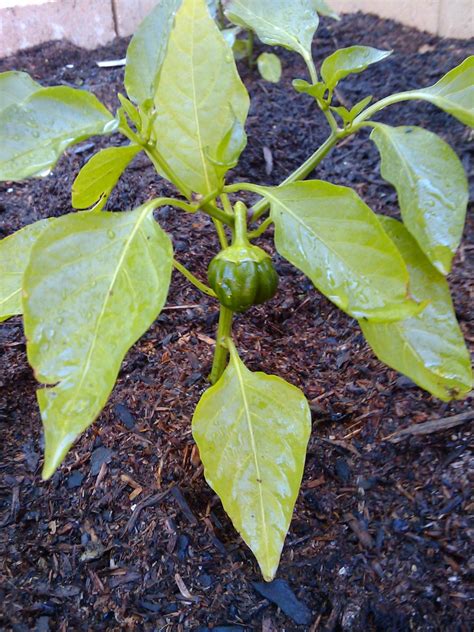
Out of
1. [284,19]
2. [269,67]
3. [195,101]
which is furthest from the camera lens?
[269,67]

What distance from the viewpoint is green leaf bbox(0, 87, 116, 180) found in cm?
64

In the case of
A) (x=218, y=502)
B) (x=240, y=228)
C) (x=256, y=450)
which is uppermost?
(x=240, y=228)

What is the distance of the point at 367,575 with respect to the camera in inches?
34.9

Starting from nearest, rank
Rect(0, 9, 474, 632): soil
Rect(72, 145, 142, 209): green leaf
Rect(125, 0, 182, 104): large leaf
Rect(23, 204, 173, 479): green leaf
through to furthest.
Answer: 1. Rect(23, 204, 173, 479): green leaf
2. Rect(72, 145, 142, 209): green leaf
3. Rect(125, 0, 182, 104): large leaf
4. Rect(0, 9, 474, 632): soil

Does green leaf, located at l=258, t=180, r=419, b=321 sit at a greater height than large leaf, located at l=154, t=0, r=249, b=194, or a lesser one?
lesser

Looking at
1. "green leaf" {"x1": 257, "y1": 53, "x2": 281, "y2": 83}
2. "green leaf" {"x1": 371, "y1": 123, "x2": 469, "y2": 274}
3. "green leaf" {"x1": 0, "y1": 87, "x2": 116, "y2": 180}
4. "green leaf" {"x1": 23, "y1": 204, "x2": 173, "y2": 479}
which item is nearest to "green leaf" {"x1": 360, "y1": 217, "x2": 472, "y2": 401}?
"green leaf" {"x1": 371, "y1": 123, "x2": 469, "y2": 274}

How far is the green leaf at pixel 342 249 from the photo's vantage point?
2.00 feet

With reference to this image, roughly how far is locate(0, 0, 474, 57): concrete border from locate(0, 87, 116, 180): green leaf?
6.60ft

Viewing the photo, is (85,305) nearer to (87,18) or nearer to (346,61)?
(346,61)

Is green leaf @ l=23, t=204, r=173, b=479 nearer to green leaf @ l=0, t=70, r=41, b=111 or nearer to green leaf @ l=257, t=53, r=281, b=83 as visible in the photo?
green leaf @ l=0, t=70, r=41, b=111

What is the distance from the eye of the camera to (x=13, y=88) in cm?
79

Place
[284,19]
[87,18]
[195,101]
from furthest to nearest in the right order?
[87,18], [284,19], [195,101]

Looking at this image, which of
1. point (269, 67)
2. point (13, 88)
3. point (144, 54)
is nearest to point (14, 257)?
point (13, 88)

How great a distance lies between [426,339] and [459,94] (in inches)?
12.2
